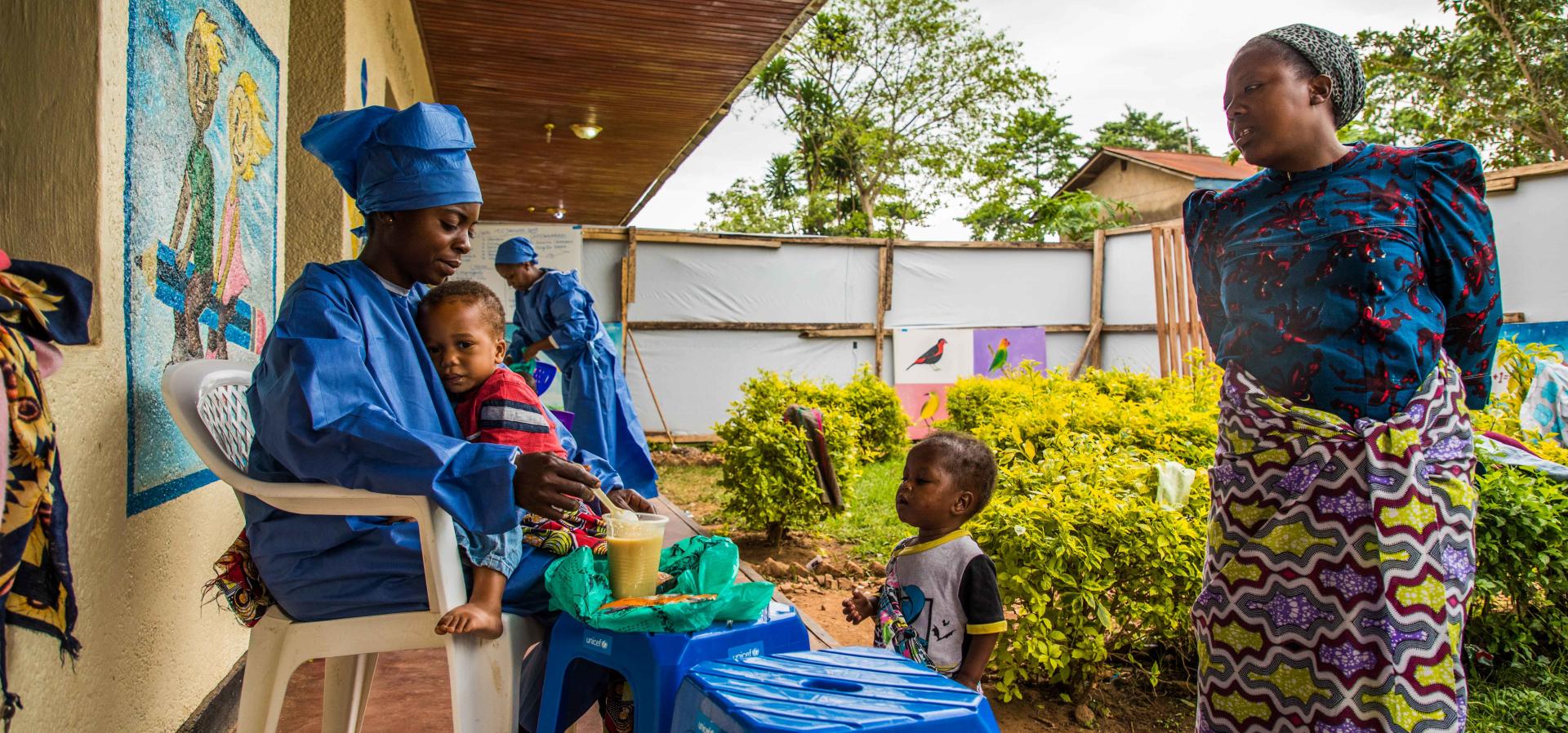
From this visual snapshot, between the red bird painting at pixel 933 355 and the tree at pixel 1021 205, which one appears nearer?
the red bird painting at pixel 933 355

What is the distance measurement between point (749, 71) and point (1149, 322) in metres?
7.92

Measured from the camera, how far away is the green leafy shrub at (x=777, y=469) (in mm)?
6207

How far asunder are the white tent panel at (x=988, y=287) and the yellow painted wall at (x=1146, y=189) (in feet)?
36.2

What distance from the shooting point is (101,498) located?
194cm

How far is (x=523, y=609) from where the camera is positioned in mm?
2035

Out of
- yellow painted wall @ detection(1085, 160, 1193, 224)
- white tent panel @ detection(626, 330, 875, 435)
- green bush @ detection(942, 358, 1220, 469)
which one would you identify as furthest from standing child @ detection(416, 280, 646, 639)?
yellow painted wall @ detection(1085, 160, 1193, 224)

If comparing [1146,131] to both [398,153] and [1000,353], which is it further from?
[398,153]

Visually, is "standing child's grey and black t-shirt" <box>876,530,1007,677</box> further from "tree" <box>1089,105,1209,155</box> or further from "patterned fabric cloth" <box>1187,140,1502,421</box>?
"tree" <box>1089,105,1209,155</box>

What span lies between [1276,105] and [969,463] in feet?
3.34

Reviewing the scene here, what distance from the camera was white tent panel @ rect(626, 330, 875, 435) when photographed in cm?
1161

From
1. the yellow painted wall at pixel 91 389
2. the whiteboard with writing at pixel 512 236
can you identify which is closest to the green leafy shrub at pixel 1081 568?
the yellow painted wall at pixel 91 389

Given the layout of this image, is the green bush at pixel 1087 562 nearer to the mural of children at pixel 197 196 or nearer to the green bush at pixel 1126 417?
the green bush at pixel 1126 417

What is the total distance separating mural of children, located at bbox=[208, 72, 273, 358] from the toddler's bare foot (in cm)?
134

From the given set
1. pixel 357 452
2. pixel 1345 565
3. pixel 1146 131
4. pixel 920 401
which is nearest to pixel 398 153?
pixel 357 452
